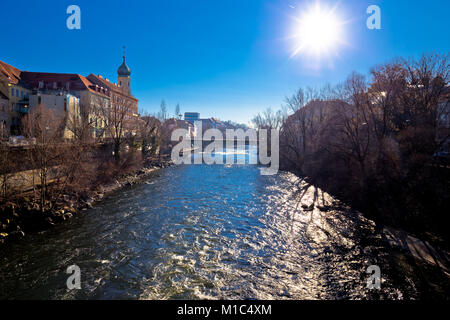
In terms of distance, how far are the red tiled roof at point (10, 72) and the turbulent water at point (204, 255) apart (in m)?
30.0

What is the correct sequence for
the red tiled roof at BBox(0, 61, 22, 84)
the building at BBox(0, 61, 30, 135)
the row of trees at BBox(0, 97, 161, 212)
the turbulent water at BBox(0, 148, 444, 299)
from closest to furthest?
the turbulent water at BBox(0, 148, 444, 299) → the row of trees at BBox(0, 97, 161, 212) → the building at BBox(0, 61, 30, 135) → the red tiled roof at BBox(0, 61, 22, 84)

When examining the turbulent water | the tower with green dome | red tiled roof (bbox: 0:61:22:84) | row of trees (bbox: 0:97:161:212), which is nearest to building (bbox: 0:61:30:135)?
red tiled roof (bbox: 0:61:22:84)

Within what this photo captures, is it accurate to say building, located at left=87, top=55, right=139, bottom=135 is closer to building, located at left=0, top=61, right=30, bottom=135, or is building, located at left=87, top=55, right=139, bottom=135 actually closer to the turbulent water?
building, located at left=0, top=61, right=30, bottom=135

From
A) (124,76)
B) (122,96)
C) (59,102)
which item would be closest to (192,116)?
(124,76)

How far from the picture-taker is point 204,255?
9.34 m

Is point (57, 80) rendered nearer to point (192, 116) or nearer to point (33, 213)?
point (33, 213)

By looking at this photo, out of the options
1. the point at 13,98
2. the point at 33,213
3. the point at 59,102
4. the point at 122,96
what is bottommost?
the point at 33,213

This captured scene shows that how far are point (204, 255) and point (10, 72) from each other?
41806 millimetres

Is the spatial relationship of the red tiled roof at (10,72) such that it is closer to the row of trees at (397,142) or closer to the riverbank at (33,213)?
the riverbank at (33,213)

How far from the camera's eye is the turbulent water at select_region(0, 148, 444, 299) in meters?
7.28

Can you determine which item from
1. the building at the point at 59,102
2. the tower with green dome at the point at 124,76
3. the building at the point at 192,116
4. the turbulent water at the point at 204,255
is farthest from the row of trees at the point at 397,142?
the building at the point at 192,116

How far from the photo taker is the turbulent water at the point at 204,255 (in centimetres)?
728

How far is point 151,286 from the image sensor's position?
742 cm

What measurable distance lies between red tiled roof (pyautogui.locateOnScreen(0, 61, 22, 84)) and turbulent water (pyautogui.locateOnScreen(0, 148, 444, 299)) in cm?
2999
